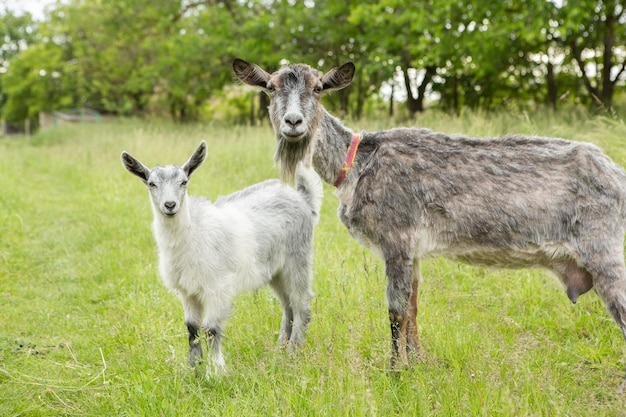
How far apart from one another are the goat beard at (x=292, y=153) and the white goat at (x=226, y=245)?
17 cm

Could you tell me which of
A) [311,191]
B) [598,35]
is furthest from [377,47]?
[311,191]

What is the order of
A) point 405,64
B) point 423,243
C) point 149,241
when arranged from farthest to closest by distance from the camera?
point 405,64
point 149,241
point 423,243

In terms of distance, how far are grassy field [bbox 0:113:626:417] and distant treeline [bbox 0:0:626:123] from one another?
12.2 feet

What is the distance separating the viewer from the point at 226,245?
164 inches

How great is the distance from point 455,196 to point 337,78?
3.45ft

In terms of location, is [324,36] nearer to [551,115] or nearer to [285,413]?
[551,115]

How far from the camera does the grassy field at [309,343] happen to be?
10.3 feet

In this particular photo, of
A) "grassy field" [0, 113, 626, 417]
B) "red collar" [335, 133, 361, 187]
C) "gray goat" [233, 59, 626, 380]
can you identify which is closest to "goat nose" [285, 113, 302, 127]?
"gray goat" [233, 59, 626, 380]

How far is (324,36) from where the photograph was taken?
17.5m

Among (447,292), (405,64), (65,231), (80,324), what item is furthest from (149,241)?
(405,64)

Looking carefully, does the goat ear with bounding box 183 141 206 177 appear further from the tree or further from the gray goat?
the tree

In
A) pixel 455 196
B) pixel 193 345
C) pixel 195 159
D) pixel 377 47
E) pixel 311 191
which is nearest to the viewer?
pixel 455 196

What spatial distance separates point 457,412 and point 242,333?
6.20ft

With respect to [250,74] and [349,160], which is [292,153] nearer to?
[349,160]
